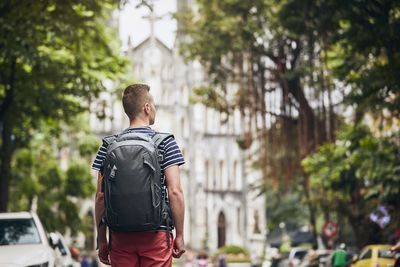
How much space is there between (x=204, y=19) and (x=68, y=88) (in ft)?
45.0

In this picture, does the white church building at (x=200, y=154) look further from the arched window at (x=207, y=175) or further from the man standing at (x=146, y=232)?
the man standing at (x=146, y=232)

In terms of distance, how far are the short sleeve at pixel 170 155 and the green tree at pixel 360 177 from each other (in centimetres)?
1633

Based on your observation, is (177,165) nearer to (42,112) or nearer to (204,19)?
(42,112)

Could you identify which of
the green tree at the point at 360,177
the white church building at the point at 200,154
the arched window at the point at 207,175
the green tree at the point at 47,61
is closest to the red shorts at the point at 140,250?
the green tree at the point at 47,61

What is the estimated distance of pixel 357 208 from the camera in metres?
31.2

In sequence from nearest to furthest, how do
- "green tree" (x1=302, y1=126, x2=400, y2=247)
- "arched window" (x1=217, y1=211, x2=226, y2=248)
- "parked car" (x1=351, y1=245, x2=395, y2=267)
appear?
1. "parked car" (x1=351, y1=245, x2=395, y2=267)
2. "green tree" (x1=302, y1=126, x2=400, y2=247)
3. "arched window" (x1=217, y1=211, x2=226, y2=248)

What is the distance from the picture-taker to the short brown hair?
570 cm

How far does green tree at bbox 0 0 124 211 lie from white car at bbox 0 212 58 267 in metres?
5.75

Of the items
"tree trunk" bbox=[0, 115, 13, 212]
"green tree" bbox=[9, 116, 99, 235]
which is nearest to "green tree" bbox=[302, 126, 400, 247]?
"tree trunk" bbox=[0, 115, 13, 212]

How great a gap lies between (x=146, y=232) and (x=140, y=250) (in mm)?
117

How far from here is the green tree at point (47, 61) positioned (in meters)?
18.0

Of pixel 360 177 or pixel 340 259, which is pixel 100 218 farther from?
pixel 360 177

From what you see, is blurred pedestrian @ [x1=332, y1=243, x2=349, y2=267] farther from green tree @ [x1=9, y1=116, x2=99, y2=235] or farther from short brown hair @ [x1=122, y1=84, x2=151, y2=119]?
short brown hair @ [x1=122, y1=84, x2=151, y2=119]

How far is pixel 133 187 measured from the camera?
5.39 m
